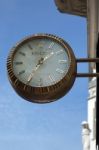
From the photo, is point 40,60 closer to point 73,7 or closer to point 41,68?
point 41,68

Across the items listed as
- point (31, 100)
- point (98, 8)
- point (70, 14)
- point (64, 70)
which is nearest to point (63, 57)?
point (64, 70)

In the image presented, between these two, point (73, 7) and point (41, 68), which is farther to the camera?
point (73, 7)

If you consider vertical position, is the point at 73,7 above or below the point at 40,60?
above

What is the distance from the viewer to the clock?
5.57 meters

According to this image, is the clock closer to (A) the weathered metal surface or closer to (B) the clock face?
(B) the clock face

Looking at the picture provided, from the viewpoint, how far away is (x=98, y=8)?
504 inches

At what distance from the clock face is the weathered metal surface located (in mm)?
11699

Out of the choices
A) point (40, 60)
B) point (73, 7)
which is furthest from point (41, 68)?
point (73, 7)

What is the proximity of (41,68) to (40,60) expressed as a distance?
0.25ft

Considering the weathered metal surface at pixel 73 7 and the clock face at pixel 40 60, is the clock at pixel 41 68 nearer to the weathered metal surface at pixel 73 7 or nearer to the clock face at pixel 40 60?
the clock face at pixel 40 60

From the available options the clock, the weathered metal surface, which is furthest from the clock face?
the weathered metal surface

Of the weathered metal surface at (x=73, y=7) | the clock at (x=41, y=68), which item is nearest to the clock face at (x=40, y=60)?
the clock at (x=41, y=68)

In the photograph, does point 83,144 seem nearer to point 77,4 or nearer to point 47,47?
point 77,4

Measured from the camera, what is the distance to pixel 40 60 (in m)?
5.73
